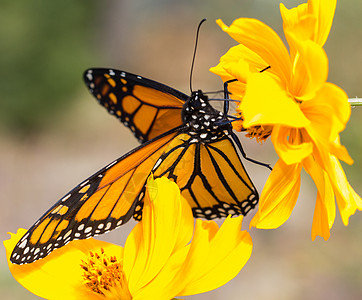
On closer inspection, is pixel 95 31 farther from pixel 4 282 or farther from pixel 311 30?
pixel 311 30

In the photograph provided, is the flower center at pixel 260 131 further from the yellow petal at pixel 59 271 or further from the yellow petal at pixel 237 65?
the yellow petal at pixel 59 271

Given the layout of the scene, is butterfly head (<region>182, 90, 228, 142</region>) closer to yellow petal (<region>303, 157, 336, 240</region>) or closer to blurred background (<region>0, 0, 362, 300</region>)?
yellow petal (<region>303, 157, 336, 240</region>)

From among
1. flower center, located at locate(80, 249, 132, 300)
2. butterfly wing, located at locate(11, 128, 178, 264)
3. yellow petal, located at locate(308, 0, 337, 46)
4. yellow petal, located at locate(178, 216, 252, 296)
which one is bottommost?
yellow petal, located at locate(178, 216, 252, 296)

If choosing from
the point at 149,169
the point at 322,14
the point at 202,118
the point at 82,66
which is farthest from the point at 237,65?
the point at 82,66

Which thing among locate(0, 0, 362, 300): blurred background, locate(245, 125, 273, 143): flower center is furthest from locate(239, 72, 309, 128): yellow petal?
locate(0, 0, 362, 300): blurred background

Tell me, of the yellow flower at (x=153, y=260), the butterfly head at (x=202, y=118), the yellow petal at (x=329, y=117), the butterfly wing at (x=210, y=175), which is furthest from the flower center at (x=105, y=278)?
the yellow petal at (x=329, y=117)

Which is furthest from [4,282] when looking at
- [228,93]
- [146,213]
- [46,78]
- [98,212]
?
[46,78]
